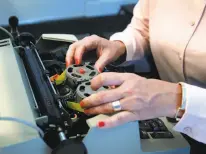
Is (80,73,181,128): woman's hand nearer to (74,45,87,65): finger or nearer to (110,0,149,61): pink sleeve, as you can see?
(74,45,87,65): finger

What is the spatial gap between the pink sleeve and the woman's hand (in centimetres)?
41

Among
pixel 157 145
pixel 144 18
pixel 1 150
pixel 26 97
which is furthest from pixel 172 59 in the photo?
pixel 1 150

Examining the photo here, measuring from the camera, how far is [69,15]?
7.23 feet

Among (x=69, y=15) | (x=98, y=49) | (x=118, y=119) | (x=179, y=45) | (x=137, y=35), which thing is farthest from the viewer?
(x=69, y=15)

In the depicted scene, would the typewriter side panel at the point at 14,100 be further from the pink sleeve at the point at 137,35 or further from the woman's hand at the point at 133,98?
the pink sleeve at the point at 137,35

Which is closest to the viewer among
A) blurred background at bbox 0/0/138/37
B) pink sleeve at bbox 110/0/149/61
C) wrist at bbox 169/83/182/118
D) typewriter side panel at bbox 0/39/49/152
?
typewriter side panel at bbox 0/39/49/152

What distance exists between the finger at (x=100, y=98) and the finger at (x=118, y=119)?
4cm

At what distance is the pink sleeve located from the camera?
116cm

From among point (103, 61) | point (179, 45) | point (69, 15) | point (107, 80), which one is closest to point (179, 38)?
point (179, 45)

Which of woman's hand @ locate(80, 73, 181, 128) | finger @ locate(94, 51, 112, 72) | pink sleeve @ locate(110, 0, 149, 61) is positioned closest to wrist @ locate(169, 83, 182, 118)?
woman's hand @ locate(80, 73, 181, 128)

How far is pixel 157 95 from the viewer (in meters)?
0.73

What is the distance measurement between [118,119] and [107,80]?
0.10m

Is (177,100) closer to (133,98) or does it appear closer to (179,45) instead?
(133,98)

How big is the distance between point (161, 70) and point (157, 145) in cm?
44
